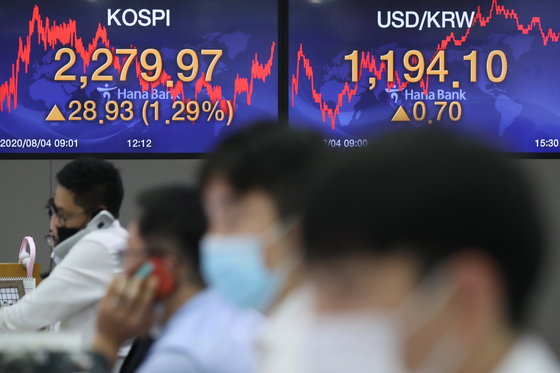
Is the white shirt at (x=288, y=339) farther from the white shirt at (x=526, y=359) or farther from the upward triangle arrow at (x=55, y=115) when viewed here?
the upward triangle arrow at (x=55, y=115)

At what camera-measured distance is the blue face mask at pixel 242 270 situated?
0.99m

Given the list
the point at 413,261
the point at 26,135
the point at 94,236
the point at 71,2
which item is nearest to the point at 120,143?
the point at 26,135

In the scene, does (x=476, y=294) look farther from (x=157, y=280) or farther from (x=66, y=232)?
(x=66, y=232)

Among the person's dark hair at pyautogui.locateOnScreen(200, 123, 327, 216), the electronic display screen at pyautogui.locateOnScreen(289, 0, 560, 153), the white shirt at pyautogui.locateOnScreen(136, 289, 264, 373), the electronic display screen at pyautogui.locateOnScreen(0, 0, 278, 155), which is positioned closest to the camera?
the white shirt at pyautogui.locateOnScreen(136, 289, 264, 373)

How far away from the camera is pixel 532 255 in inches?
15.8

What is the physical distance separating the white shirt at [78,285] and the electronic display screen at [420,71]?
1.98m

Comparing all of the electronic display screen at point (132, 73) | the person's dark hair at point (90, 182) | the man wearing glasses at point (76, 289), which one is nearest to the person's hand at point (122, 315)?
the man wearing glasses at point (76, 289)

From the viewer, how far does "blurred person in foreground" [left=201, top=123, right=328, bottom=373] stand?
3.16ft

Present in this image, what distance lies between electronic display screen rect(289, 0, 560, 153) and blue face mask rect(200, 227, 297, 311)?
248 centimetres

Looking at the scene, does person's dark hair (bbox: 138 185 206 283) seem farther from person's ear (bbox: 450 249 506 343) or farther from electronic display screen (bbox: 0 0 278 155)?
electronic display screen (bbox: 0 0 278 155)

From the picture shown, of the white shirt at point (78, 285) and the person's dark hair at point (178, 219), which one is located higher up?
the person's dark hair at point (178, 219)

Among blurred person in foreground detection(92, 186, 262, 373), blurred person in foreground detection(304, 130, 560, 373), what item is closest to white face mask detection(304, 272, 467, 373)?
blurred person in foreground detection(304, 130, 560, 373)

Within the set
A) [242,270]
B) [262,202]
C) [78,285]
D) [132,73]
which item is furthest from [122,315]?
[132,73]

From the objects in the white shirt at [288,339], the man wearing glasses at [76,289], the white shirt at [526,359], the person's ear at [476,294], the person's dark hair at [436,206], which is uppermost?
the person's dark hair at [436,206]
